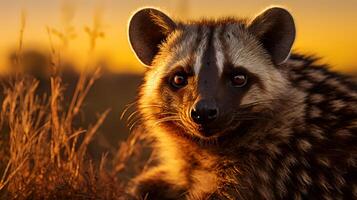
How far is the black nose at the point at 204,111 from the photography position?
6.12 m

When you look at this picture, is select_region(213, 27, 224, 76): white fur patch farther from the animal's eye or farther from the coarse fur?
the animal's eye

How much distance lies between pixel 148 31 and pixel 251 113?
126 centimetres

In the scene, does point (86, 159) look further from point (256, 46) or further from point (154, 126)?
point (256, 46)

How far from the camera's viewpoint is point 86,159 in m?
7.91

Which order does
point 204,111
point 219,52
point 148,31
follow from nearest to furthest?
point 204,111, point 219,52, point 148,31

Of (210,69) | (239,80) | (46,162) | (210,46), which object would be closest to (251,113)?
(239,80)

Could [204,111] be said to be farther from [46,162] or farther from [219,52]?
[46,162]

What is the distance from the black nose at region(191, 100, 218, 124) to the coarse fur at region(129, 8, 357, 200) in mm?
51

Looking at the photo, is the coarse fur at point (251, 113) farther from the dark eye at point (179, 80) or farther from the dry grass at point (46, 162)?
the dry grass at point (46, 162)

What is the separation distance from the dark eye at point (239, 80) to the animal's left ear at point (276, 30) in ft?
1.14

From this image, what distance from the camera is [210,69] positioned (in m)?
6.42

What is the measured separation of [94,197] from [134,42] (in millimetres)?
1402

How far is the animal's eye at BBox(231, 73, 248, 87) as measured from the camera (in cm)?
650

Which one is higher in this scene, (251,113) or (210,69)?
(210,69)
